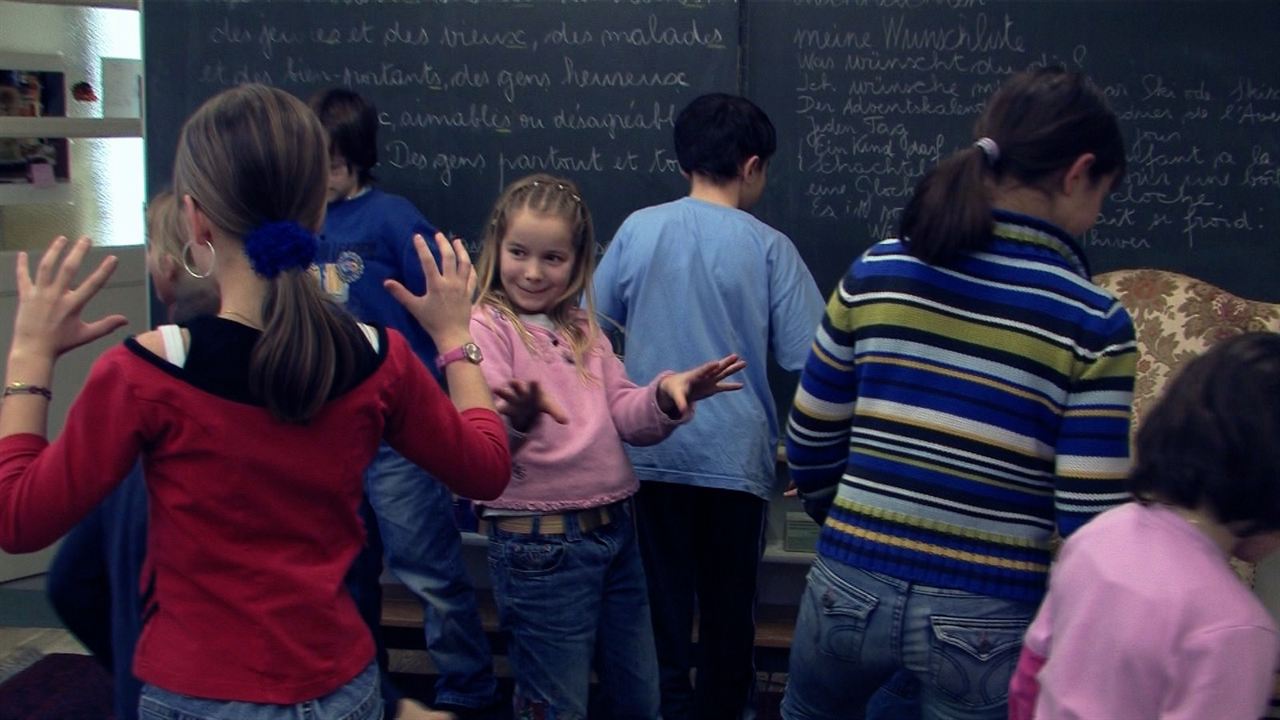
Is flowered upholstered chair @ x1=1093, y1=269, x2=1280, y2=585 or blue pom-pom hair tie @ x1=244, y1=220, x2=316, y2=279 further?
flowered upholstered chair @ x1=1093, y1=269, x2=1280, y2=585

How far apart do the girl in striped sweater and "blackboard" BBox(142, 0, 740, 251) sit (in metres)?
2.06

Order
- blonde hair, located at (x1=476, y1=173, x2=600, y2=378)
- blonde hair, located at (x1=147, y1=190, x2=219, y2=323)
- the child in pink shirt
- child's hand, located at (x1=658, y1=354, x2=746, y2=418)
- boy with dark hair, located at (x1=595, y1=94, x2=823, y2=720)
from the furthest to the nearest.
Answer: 1. boy with dark hair, located at (x1=595, y1=94, x2=823, y2=720)
2. blonde hair, located at (x1=476, y1=173, x2=600, y2=378)
3. child's hand, located at (x1=658, y1=354, x2=746, y2=418)
4. blonde hair, located at (x1=147, y1=190, x2=219, y2=323)
5. the child in pink shirt

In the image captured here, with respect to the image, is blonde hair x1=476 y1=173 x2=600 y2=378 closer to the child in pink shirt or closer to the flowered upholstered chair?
the child in pink shirt

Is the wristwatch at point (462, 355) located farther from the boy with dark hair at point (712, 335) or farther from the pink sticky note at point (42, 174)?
the pink sticky note at point (42, 174)

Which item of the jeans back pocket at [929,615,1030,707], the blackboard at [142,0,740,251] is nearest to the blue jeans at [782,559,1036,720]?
the jeans back pocket at [929,615,1030,707]

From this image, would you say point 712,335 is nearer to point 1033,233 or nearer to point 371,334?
point 1033,233

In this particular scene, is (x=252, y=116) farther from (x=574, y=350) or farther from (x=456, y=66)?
(x=456, y=66)

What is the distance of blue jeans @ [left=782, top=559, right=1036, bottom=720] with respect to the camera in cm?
188

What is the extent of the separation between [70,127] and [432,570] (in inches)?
79.9

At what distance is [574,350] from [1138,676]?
1406 mm

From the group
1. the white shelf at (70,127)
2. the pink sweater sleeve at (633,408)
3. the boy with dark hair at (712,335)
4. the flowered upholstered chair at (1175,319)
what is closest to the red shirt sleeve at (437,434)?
the pink sweater sleeve at (633,408)

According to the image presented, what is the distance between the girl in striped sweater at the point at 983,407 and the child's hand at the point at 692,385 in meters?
0.40

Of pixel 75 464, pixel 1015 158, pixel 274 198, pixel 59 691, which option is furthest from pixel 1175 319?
pixel 59 691

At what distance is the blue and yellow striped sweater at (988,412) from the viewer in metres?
1.86
